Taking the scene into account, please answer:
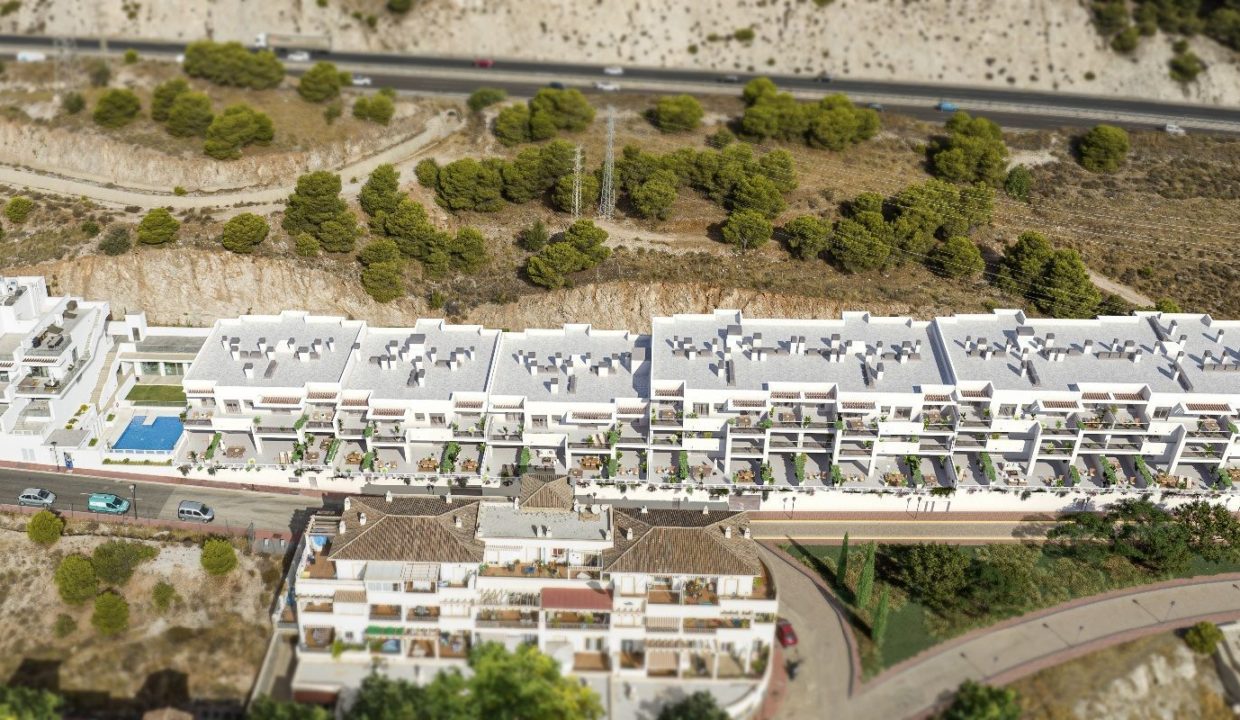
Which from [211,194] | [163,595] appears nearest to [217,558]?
[163,595]

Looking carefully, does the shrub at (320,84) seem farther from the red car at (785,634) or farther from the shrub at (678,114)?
the red car at (785,634)

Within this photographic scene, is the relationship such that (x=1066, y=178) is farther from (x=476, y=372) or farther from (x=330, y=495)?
(x=330, y=495)

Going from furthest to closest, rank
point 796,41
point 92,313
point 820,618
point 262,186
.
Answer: point 796,41 < point 262,186 < point 92,313 < point 820,618

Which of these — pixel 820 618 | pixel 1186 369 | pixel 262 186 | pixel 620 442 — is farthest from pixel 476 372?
pixel 1186 369

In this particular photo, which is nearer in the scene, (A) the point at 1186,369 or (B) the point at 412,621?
(B) the point at 412,621

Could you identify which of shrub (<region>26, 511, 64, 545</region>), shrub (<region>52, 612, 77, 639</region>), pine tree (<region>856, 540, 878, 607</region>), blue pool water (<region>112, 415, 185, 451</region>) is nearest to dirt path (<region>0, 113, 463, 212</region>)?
blue pool water (<region>112, 415, 185, 451</region>)

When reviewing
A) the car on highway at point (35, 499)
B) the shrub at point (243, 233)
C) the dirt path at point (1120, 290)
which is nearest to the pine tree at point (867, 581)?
the dirt path at point (1120, 290)

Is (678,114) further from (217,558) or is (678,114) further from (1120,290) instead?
(217,558)
